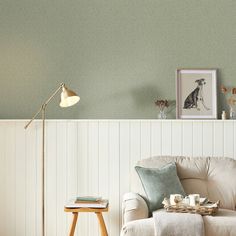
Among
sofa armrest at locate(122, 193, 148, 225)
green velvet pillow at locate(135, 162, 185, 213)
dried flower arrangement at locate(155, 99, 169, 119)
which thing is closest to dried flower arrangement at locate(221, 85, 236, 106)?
dried flower arrangement at locate(155, 99, 169, 119)

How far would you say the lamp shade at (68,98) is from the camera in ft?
15.6

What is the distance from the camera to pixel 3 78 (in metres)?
5.39

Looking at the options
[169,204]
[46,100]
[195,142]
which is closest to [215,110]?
[195,142]

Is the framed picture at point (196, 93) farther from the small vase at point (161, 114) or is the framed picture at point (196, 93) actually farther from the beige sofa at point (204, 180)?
the beige sofa at point (204, 180)

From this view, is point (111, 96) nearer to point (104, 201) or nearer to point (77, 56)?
point (77, 56)

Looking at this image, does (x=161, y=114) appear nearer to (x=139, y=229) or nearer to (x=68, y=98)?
(x=68, y=98)

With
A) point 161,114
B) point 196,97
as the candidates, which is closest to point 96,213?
point 161,114

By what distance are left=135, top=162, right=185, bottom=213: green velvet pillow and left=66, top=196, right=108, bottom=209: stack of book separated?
1.31 ft

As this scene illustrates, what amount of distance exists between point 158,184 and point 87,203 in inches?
25.2

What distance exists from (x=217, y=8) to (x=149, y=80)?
96 centimetres

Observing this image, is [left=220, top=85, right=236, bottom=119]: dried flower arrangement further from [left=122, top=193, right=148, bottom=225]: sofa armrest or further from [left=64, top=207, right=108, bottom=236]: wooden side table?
[left=64, top=207, right=108, bottom=236]: wooden side table

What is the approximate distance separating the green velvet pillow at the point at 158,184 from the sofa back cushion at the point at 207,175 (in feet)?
0.55

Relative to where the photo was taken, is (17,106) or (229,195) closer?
(229,195)

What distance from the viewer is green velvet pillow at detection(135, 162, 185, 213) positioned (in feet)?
15.0
